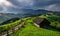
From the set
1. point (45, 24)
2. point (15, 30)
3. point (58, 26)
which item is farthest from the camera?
point (45, 24)

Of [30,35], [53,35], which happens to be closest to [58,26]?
[53,35]

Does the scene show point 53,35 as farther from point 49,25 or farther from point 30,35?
point 49,25

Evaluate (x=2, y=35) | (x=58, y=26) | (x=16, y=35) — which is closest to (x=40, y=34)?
(x=16, y=35)

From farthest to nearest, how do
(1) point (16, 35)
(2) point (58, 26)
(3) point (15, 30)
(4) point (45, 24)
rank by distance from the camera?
(4) point (45, 24) → (2) point (58, 26) → (3) point (15, 30) → (1) point (16, 35)

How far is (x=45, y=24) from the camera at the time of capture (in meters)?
84.9

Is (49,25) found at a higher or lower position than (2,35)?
lower

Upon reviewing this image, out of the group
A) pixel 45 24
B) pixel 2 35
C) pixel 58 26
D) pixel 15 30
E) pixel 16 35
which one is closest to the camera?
pixel 2 35

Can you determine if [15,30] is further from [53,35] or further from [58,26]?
[58,26]

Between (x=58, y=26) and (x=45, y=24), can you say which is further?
(x=45, y=24)

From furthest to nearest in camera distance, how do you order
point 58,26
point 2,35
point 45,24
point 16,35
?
1. point 45,24
2. point 58,26
3. point 16,35
4. point 2,35

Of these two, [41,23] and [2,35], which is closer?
[2,35]

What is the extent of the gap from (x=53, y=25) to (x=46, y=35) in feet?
83.1

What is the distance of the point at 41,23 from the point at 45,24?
2.40 m

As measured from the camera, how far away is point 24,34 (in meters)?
57.1
